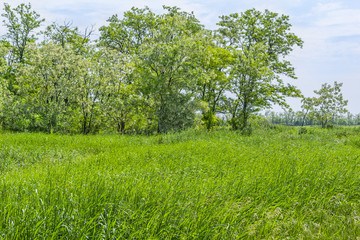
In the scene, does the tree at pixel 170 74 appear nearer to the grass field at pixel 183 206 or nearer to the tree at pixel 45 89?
the tree at pixel 45 89

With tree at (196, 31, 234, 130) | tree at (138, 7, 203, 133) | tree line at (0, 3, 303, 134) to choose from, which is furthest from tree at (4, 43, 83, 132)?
tree at (196, 31, 234, 130)

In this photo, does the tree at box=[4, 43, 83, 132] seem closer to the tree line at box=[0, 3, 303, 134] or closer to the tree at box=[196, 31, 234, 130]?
the tree line at box=[0, 3, 303, 134]

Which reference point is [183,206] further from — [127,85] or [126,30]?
[126,30]

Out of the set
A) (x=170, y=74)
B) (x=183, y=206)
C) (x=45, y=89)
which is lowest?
(x=183, y=206)

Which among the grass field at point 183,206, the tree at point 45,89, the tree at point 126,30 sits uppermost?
the tree at point 126,30

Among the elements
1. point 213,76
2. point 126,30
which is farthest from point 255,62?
point 126,30

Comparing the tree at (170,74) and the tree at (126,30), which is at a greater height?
the tree at (126,30)

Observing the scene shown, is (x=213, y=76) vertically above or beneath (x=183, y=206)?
above

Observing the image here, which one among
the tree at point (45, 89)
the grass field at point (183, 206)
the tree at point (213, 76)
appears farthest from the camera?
the tree at point (213, 76)

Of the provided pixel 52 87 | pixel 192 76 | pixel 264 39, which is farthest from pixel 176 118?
pixel 264 39

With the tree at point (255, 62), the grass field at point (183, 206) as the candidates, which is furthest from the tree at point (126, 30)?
the grass field at point (183, 206)

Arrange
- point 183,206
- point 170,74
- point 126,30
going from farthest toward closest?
point 126,30, point 170,74, point 183,206

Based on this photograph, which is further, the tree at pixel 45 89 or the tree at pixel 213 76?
the tree at pixel 213 76

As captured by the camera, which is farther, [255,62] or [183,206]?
[255,62]
